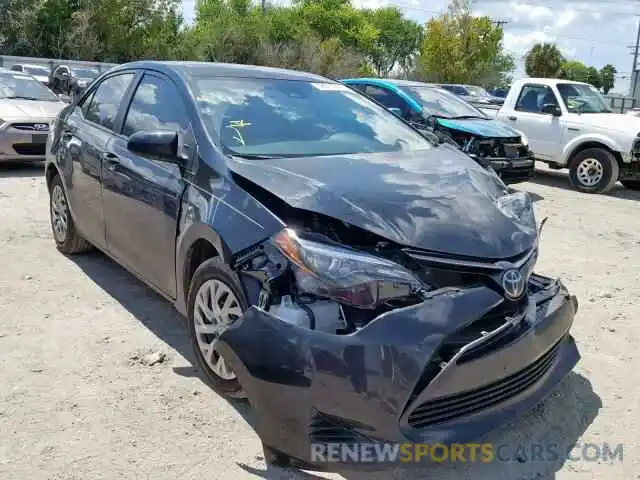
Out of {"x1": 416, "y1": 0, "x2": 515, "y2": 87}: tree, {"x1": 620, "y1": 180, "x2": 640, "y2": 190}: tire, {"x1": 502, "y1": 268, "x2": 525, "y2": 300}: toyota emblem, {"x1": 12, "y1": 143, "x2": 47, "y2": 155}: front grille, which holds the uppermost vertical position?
{"x1": 416, "y1": 0, "x2": 515, "y2": 87}: tree

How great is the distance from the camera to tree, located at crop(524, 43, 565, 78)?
184 ft

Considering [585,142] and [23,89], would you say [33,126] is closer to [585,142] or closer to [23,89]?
[23,89]

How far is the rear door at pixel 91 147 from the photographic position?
15.1ft

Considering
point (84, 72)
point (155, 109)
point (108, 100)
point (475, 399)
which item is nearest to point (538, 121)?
point (108, 100)

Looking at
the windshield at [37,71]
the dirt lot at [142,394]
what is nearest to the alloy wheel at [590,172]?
the dirt lot at [142,394]

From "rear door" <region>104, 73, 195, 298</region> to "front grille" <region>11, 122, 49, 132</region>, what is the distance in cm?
625

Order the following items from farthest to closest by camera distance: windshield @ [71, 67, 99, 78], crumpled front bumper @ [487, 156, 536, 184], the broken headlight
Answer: windshield @ [71, 67, 99, 78]
crumpled front bumper @ [487, 156, 536, 184]
the broken headlight

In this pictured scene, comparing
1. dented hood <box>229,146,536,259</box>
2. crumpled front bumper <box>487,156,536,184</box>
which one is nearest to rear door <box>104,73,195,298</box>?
dented hood <box>229,146,536,259</box>

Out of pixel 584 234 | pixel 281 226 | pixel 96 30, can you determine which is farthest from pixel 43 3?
pixel 281 226

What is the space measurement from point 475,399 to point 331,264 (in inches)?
31.7

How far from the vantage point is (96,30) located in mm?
37375

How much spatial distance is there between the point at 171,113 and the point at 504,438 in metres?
2.58

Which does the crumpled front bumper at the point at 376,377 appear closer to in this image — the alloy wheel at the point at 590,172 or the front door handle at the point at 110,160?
the front door handle at the point at 110,160

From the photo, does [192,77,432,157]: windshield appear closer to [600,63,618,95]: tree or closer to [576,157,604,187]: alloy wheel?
[576,157,604,187]: alloy wheel
